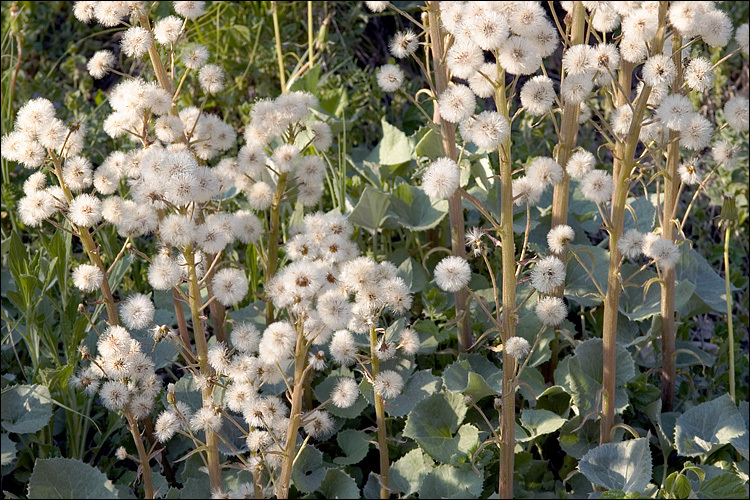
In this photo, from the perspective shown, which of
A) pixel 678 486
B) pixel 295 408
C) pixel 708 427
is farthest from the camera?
pixel 708 427

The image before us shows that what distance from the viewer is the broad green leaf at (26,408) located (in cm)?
144

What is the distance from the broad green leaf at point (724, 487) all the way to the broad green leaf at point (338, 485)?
2.05 feet

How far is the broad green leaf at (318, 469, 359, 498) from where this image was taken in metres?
1.43

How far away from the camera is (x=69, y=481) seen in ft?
4.26

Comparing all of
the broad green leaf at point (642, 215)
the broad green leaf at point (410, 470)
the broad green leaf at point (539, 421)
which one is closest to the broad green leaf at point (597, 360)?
the broad green leaf at point (539, 421)

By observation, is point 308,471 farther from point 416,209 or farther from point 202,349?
point 416,209

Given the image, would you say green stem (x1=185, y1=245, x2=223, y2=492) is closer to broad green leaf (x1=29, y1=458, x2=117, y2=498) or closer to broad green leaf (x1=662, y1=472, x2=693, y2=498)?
broad green leaf (x1=29, y1=458, x2=117, y2=498)

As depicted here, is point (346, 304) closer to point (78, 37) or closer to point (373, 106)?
point (373, 106)

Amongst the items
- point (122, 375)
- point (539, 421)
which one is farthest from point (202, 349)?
point (539, 421)

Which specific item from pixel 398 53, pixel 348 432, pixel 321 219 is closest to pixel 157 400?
pixel 348 432

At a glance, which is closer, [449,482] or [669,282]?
[449,482]

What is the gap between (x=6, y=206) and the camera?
7.05ft

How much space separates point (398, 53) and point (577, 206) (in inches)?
33.9

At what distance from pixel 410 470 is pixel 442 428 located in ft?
0.35
